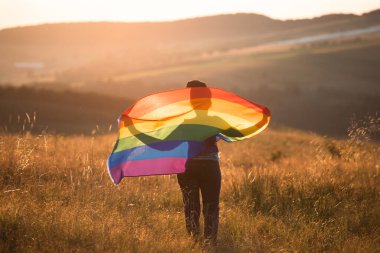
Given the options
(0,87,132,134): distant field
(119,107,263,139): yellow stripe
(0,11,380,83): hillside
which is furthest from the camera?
(0,11,380,83): hillside

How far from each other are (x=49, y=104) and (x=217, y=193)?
33999mm

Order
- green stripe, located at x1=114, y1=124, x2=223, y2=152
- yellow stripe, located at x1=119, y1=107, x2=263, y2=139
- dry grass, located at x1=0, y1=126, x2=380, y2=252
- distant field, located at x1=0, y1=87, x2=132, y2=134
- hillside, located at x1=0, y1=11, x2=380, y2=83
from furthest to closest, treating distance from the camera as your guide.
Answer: hillside, located at x1=0, y1=11, x2=380, y2=83 → distant field, located at x1=0, y1=87, x2=132, y2=134 → yellow stripe, located at x1=119, y1=107, x2=263, y2=139 → green stripe, located at x1=114, y1=124, x2=223, y2=152 → dry grass, located at x1=0, y1=126, x2=380, y2=252

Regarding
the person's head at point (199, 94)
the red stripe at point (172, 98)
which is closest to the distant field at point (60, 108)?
the red stripe at point (172, 98)

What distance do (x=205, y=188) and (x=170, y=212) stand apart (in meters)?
1.81

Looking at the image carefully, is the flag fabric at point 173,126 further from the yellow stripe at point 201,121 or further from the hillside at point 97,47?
the hillside at point 97,47

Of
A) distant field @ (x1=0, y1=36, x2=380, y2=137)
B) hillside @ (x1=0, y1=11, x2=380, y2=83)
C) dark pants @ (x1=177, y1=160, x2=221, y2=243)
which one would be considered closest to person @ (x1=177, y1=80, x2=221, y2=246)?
dark pants @ (x1=177, y1=160, x2=221, y2=243)

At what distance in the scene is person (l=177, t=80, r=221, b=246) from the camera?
6.14 m

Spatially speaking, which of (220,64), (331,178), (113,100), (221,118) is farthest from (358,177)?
(220,64)

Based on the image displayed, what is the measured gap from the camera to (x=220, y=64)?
372 feet

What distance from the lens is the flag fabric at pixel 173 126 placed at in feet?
21.8

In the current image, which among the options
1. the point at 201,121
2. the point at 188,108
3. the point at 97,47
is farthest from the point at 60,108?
the point at 97,47

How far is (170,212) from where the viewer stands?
7812 mm

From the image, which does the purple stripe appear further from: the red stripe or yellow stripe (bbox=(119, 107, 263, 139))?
the red stripe

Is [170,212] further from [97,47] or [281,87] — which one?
[97,47]
